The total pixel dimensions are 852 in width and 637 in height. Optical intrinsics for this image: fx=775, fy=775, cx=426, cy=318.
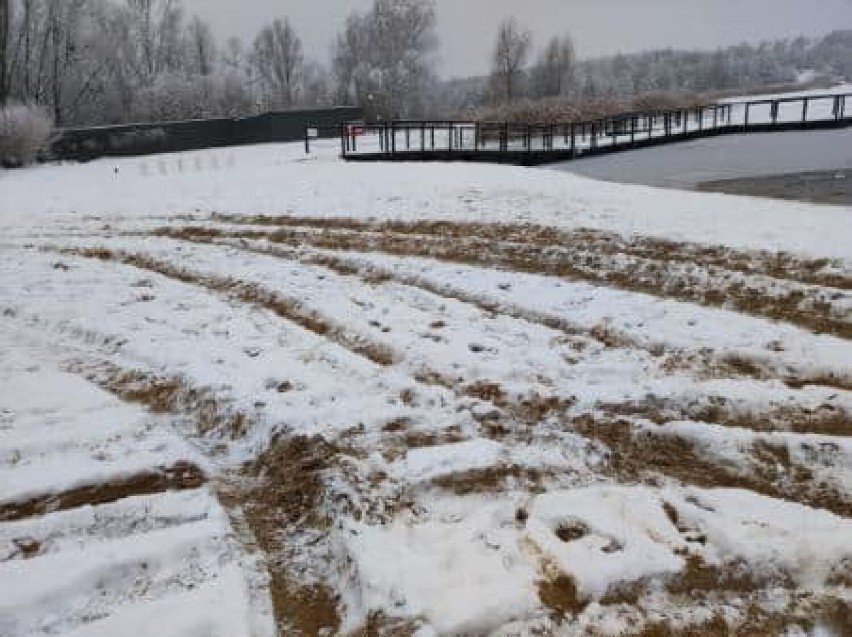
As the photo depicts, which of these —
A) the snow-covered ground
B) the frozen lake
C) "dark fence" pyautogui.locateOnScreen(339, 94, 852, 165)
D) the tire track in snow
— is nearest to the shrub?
"dark fence" pyautogui.locateOnScreen(339, 94, 852, 165)

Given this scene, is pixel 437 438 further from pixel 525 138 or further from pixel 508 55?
pixel 508 55

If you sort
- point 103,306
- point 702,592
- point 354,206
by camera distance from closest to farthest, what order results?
point 702,592 < point 103,306 < point 354,206

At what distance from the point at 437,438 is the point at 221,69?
74976mm

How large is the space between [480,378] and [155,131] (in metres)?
30.7

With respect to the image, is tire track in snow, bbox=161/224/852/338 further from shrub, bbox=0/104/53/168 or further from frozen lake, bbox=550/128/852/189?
shrub, bbox=0/104/53/168

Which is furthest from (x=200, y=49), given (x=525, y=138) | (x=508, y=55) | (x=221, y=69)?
(x=525, y=138)

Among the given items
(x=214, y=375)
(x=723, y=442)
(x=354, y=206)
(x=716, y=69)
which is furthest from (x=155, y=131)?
(x=716, y=69)

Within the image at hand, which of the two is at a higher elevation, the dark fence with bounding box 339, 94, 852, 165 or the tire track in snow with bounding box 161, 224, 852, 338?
the dark fence with bounding box 339, 94, 852, 165

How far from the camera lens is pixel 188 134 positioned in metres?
34.0

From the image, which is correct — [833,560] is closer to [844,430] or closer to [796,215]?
[844,430]

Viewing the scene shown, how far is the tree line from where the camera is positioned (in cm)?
4912

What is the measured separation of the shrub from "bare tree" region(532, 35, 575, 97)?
54557 mm

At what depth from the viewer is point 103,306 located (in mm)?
7773

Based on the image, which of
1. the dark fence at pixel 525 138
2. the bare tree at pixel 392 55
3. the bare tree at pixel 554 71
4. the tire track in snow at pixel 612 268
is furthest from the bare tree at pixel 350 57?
the tire track in snow at pixel 612 268
